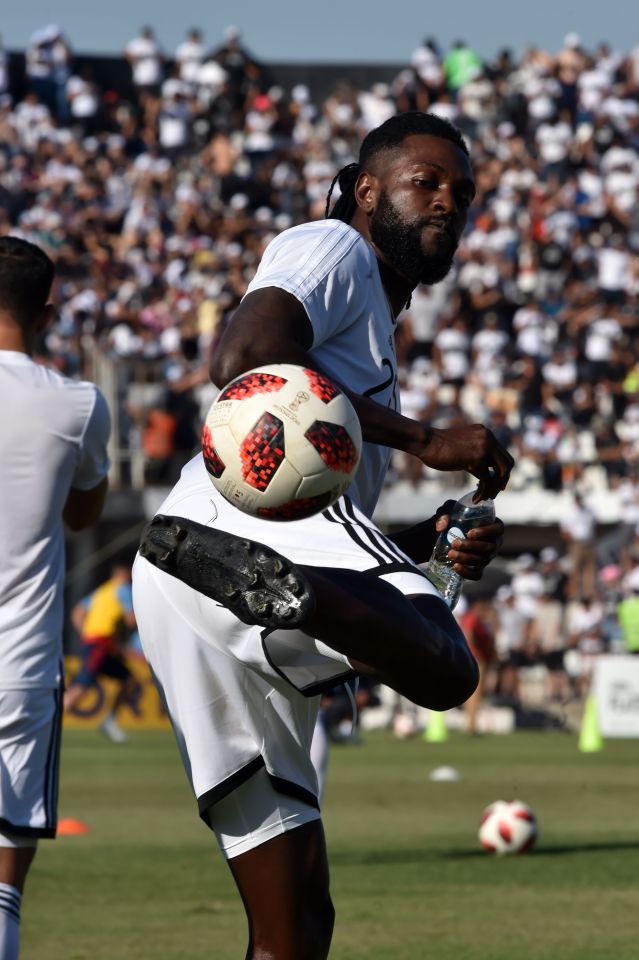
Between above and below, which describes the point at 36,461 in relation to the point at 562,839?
above

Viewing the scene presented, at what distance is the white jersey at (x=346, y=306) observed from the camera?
4387 millimetres

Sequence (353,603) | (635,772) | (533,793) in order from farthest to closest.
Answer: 1. (635,772)
2. (533,793)
3. (353,603)

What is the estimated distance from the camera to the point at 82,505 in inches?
219

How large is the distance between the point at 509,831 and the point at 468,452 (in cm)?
691

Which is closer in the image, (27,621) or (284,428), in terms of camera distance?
(284,428)

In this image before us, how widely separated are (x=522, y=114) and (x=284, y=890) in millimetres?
32500

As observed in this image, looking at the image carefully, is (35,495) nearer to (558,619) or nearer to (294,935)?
(294,935)

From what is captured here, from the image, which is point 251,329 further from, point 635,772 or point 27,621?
point 635,772

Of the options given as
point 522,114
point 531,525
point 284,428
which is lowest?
point 531,525

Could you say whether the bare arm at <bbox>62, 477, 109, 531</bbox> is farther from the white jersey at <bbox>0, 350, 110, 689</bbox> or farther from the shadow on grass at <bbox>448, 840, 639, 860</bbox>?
the shadow on grass at <bbox>448, 840, 639, 860</bbox>

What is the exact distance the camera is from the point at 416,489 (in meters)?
29.6

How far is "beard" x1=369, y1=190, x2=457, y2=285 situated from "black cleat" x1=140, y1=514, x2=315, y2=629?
3.81 ft

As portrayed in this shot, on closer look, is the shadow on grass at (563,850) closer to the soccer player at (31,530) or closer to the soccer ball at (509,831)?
the soccer ball at (509,831)

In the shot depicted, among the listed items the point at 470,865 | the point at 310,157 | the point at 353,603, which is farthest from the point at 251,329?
the point at 310,157
